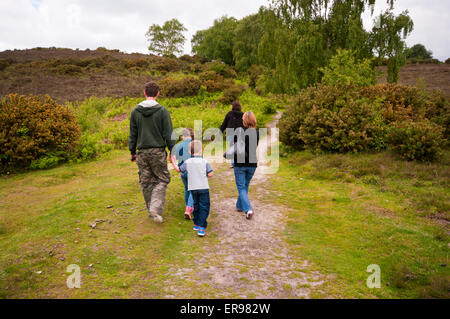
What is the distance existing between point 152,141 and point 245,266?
262cm

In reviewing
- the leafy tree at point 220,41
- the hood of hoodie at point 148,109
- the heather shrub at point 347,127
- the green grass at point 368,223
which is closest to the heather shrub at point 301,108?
the heather shrub at point 347,127

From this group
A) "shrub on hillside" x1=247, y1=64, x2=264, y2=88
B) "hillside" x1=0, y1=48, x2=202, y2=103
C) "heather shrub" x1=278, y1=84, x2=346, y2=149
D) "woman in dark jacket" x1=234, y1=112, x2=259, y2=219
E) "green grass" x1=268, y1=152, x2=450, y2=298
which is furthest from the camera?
"shrub on hillside" x1=247, y1=64, x2=264, y2=88

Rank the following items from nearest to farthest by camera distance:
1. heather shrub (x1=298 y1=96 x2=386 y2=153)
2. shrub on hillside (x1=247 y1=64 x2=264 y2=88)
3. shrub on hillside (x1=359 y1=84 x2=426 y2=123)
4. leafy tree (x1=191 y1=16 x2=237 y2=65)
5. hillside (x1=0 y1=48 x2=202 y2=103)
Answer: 1. heather shrub (x1=298 y1=96 x2=386 y2=153)
2. shrub on hillside (x1=359 y1=84 x2=426 y2=123)
3. hillside (x1=0 y1=48 x2=202 y2=103)
4. shrub on hillside (x1=247 y1=64 x2=264 y2=88)
5. leafy tree (x1=191 y1=16 x2=237 y2=65)

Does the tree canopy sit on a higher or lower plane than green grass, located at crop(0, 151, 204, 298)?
higher

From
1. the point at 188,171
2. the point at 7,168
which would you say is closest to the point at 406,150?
the point at 188,171

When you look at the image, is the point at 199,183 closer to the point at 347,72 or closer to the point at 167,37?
the point at 347,72

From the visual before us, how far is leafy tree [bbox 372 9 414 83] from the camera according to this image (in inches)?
583

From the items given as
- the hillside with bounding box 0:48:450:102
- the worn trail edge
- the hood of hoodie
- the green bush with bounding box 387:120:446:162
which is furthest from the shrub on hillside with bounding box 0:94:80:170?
the hillside with bounding box 0:48:450:102

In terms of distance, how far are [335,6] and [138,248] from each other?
55.2 feet

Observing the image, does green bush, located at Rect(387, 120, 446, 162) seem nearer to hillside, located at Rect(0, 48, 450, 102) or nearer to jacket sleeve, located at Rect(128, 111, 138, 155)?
jacket sleeve, located at Rect(128, 111, 138, 155)

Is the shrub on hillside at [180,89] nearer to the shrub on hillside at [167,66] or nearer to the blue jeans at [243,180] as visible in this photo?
the shrub on hillside at [167,66]

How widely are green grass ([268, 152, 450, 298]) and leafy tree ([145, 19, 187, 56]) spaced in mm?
54640

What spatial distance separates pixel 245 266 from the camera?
4234mm
